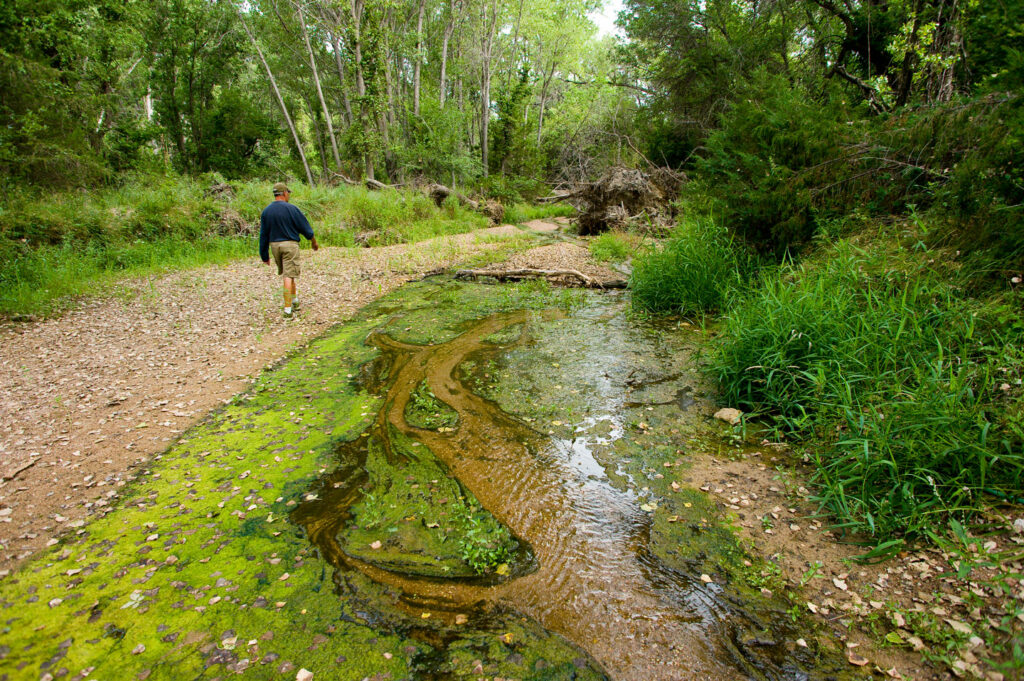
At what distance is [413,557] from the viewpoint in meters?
3.08

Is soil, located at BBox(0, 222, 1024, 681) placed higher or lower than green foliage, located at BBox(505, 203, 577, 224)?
lower

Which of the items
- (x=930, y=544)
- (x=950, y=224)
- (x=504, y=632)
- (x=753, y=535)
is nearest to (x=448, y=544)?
(x=504, y=632)

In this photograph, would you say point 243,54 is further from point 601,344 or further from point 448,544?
point 448,544

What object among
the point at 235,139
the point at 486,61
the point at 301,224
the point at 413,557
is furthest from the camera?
the point at 235,139

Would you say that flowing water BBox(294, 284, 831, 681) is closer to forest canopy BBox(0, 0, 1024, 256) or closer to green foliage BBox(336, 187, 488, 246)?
forest canopy BBox(0, 0, 1024, 256)

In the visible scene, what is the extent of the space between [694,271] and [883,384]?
156 inches

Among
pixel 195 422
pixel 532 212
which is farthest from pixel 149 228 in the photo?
pixel 532 212

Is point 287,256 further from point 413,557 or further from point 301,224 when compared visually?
point 413,557

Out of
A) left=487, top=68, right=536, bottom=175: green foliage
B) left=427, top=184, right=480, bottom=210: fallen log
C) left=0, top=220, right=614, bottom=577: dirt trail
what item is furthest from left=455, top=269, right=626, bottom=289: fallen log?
left=487, top=68, right=536, bottom=175: green foliage

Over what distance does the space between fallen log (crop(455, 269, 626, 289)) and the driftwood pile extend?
4.68 m

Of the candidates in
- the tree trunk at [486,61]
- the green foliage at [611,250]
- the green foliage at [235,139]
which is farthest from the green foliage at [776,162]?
the green foliage at [235,139]

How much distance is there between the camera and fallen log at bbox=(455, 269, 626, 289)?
977 centimetres

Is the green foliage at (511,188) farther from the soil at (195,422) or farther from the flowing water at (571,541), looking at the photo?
the flowing water at (571,541)

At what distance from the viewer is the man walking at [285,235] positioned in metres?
8.04
